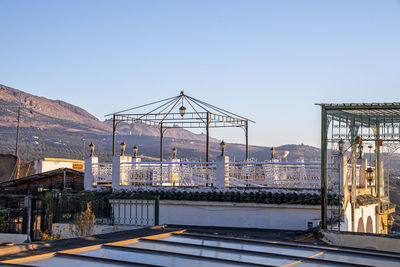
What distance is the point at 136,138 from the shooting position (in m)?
152

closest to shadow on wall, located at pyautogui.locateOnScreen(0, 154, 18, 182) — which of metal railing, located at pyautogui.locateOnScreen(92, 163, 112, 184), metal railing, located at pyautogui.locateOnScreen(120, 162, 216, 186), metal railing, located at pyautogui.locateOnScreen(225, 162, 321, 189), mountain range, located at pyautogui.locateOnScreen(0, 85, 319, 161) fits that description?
metal railing, located at pyautogui.locateOnScreen(92, 163, 112, 184)

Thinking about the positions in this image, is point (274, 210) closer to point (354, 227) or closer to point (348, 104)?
point (354, 227)

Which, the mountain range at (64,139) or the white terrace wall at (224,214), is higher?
the mountain range at (64,139)

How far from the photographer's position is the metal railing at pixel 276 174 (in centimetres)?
1463

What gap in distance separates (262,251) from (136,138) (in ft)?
482

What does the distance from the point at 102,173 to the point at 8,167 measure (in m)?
10.5

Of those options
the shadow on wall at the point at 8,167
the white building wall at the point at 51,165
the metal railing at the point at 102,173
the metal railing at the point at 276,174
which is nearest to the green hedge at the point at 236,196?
the metal railing at the point at 276,174

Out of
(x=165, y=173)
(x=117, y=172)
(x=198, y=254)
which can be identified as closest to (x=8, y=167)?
(x=117, y=172)

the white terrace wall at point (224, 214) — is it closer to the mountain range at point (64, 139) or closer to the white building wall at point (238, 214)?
the white building wall at point (238, 214)

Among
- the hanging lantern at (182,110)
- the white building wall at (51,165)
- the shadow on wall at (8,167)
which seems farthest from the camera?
the white building wall at (51,165)

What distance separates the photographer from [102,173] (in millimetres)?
17062

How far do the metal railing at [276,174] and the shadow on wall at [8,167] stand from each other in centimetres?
1380

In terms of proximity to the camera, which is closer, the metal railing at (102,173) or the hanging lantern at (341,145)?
the hanging lantern at (341,145)

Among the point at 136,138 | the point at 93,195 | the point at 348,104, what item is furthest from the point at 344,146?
the point at 136,138
